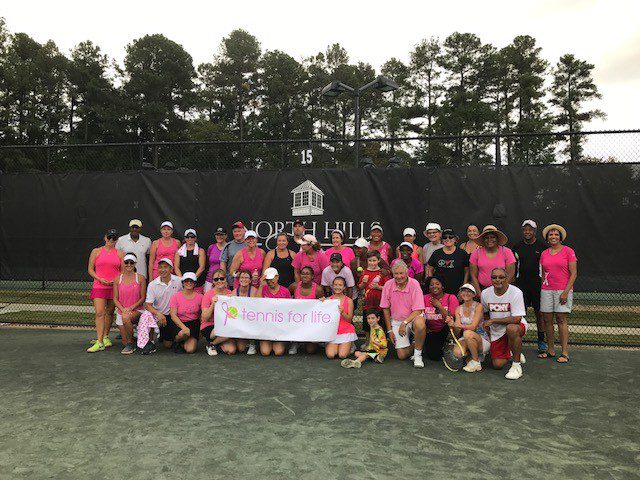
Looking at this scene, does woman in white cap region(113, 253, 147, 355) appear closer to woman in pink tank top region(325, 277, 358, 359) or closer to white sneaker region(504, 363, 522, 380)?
woman in pink tank top region(325, 277, 358, 359)

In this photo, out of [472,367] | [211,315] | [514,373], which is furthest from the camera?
[211,315]

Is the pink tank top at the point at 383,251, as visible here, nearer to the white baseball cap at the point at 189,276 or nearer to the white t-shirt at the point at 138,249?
the white baseball cap at the point at 189,276

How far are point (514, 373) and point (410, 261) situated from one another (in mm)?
1836

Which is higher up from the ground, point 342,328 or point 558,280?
point 558,280

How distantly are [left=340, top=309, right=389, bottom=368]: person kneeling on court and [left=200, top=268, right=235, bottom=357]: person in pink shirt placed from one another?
5.45 ft

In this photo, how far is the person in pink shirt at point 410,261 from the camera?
19.1ft

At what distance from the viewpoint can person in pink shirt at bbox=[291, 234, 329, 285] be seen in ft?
19.7

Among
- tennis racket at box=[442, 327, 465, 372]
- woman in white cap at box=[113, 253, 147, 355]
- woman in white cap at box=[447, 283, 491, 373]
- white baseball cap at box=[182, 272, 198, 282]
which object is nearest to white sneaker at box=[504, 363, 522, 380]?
woman in white cap at box=[447, 283, 491, 373]

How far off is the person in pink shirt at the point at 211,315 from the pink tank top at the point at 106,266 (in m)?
1.25

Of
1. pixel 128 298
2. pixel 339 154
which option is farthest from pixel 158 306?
pixel 339 154

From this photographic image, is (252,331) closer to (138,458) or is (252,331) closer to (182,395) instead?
(182,395)

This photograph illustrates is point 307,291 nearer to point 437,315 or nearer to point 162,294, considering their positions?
point 437,315

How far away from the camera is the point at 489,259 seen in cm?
555

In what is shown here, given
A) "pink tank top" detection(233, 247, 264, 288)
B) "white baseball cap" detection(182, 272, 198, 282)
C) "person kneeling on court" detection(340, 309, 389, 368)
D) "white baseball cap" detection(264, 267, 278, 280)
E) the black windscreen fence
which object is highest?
the black windscreen fence
